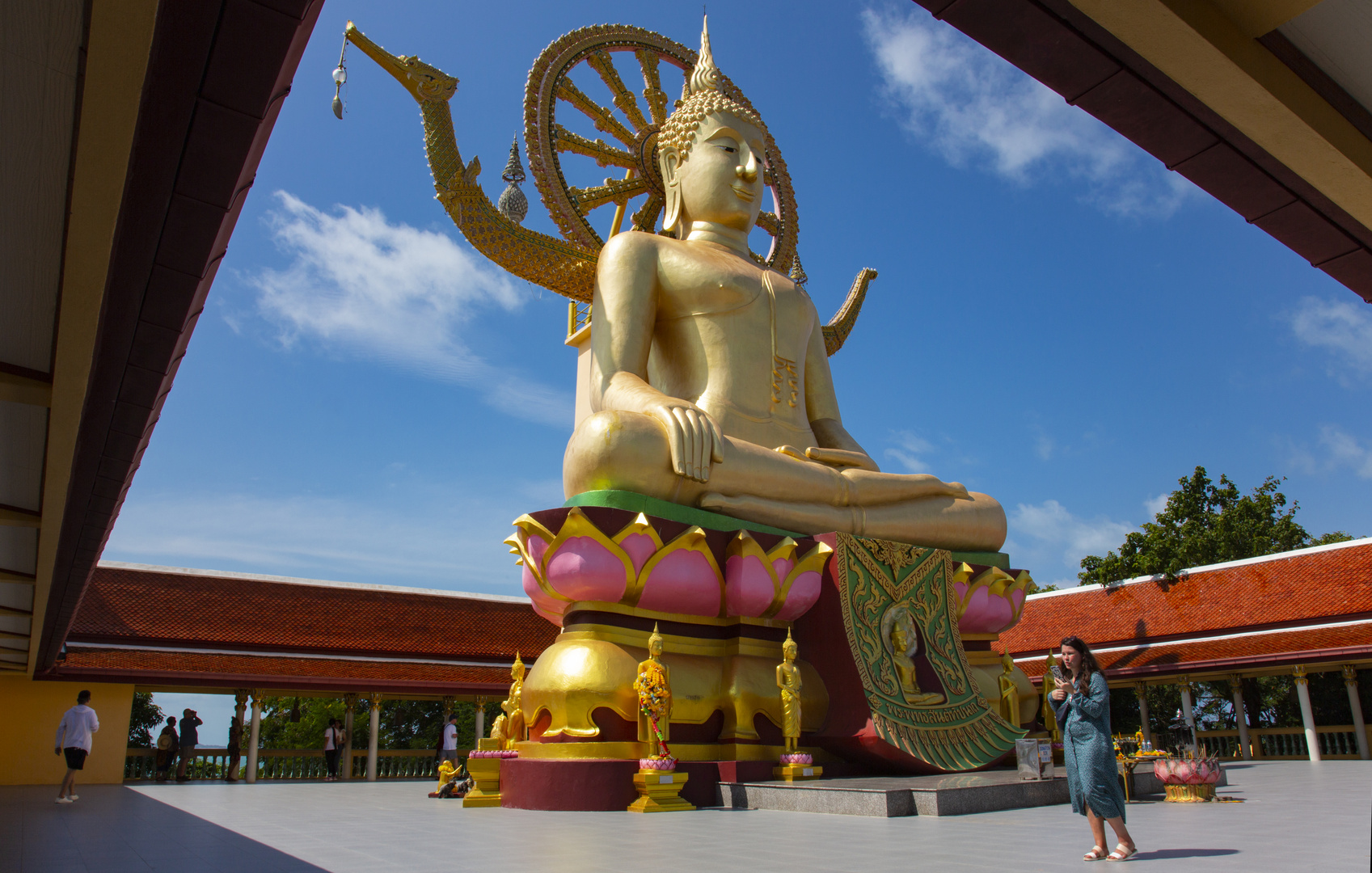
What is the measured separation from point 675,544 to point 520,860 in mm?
4816

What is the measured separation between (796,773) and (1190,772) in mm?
3227

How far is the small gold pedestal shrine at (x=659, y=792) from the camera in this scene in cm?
798

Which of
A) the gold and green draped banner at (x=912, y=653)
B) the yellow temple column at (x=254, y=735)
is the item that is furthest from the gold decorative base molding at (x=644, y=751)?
the yellow temple column at (x=254, y=735)

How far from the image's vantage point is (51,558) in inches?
A: 303

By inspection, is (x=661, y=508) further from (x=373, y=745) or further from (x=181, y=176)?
(x=373, y=745)

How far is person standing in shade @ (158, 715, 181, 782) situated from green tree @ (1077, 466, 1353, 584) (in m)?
21.7

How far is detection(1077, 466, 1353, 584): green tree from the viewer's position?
84.8ft

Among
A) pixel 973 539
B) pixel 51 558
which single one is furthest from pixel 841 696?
pixel 51 558

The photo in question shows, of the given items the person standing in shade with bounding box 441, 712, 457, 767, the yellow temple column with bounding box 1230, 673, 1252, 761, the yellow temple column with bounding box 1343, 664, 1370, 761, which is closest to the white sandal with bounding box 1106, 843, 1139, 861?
the person standing in shade with bounding box 441, 712, 457, 767

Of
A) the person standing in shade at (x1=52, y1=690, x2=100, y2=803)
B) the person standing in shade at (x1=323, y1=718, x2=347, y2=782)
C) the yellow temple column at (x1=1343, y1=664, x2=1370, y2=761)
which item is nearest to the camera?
the person standing in shade at (x1=52, y1=690, x2=100, y2=803)

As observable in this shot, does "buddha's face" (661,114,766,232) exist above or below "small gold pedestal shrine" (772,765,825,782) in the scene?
above

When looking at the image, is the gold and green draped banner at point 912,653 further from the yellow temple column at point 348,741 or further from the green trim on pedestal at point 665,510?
the yellow temple column at point 348,741

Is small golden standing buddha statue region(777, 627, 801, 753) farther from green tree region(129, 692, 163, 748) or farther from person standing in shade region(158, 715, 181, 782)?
green tree region(129, 692, 163, 748)

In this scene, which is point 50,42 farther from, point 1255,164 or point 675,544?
point 675,544
